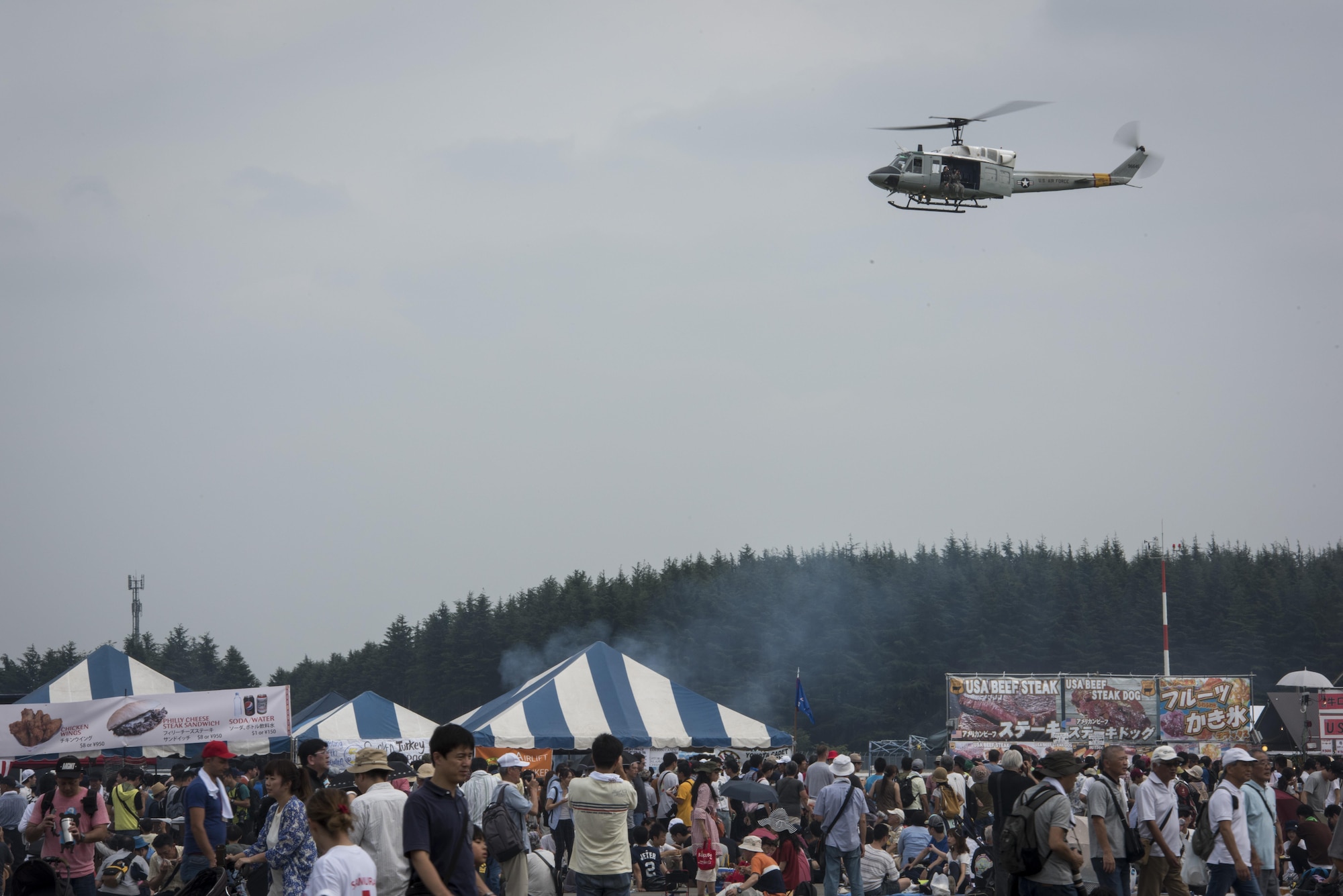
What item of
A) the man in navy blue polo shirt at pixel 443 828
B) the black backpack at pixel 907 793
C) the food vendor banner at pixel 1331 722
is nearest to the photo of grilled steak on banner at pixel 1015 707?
the food vendor banner at pixel 1331 722

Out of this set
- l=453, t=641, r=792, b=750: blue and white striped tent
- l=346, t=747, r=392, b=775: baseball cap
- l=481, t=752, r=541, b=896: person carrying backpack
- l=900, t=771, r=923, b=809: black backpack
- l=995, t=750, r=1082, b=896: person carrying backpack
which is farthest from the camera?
l=453, t=641, r=792, b=750: blue and white striped tent

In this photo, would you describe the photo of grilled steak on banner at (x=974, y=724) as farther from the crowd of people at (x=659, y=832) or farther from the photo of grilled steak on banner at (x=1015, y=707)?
the crowd of people at (x=659, y=832)

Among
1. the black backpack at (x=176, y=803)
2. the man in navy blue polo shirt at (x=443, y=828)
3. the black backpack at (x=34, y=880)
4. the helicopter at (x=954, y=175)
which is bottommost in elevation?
the black backpack at (x=176, y=803)

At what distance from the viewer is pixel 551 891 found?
8820mm

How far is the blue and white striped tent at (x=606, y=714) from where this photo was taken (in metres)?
21.1

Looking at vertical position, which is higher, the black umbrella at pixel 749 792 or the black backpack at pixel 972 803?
the black umbrella at pixel 749 792

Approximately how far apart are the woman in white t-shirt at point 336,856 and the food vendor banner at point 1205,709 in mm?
27763

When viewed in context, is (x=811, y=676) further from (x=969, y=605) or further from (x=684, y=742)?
(x=684, y=742)

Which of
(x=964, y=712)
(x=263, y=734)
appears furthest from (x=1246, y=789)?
(x=964, y=712)

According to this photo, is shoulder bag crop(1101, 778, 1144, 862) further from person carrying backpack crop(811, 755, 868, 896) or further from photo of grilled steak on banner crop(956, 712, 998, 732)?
photo of grilled steak on banner crop(956, 712, 998, 732)

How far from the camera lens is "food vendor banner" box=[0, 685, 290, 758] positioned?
1958 cm

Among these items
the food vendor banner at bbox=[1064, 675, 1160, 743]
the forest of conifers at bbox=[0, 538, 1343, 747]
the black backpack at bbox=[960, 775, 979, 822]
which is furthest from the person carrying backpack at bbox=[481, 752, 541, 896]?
the forest of conifers at bbox=[0, 538, 1343, 747]

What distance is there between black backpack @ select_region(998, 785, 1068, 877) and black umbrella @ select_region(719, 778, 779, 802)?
662 centimetres

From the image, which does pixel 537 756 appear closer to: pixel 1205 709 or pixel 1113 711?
pixel 1113 711
